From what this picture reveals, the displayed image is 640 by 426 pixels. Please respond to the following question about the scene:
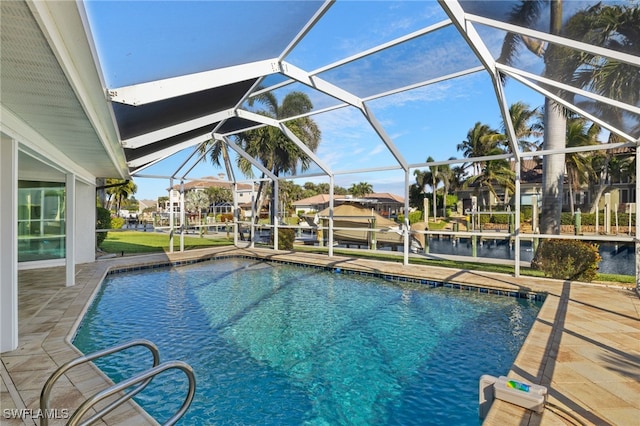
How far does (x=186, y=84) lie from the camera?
19.1ft

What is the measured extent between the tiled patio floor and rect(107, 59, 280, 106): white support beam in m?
3.35

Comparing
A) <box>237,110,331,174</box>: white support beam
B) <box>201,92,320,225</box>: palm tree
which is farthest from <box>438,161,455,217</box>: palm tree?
<box>237,110,331,174</box>: white support beam

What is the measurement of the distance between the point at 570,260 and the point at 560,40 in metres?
6.09

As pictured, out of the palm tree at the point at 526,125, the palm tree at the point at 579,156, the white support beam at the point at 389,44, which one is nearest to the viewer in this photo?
the white support beam at the point at 389,44

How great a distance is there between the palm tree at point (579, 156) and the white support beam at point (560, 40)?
1820 centimetres

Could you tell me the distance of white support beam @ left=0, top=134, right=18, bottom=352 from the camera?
439 centimetres

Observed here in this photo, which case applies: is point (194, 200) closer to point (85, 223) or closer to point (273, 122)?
point (85, 223)

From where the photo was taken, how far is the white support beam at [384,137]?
9.88 m

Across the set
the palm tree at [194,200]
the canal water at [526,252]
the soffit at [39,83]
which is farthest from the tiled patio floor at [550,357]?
the palm tree at [194,200]

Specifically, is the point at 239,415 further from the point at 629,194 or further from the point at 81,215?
the point at 629,194

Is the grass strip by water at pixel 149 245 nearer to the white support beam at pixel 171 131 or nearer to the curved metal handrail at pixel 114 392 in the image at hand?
the white support beam at pixel 171 131

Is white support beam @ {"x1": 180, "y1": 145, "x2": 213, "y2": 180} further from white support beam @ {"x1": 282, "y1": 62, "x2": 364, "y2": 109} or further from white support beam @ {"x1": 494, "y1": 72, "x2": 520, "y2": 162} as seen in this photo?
white support beam @ {"x1": 494, "y1": 72, "x2": 520, "y2": 162}

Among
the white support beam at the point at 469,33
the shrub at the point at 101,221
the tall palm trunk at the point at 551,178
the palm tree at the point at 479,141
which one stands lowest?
the shrub at the point at 101,221

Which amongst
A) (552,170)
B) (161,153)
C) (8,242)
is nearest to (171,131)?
(161,153)
